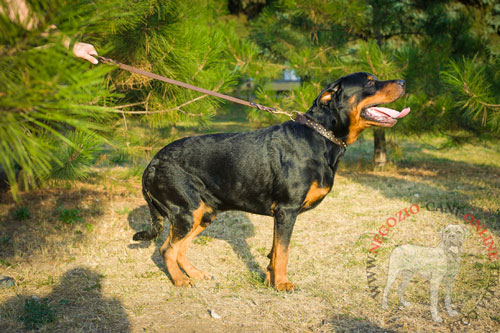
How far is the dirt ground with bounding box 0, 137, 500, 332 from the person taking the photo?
2.71 meters


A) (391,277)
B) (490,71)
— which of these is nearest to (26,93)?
(391,277)

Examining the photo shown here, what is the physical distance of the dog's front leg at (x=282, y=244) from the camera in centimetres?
311

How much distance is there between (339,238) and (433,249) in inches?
55.2

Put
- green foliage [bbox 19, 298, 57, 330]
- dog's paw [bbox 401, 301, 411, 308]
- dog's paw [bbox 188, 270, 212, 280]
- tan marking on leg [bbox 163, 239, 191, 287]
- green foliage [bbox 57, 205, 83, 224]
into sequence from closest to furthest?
green foliage [bbox 19, 298, 57, 330], dog's paw [bbox 401, 301, 411, 308], tan marking on leg [bbox 163, 239, 191, 287], dog's paw [bbox 188, 270, 212, 280], green foliage [bbox 57, 205, 83, 224]

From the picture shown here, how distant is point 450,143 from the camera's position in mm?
7480

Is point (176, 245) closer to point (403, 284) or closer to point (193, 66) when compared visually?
point (403, 284)

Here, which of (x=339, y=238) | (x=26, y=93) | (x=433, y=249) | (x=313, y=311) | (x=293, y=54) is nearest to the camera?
(x=26, y=93)

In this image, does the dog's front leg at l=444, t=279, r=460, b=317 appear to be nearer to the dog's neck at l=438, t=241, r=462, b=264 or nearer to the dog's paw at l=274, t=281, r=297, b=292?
the dog's neck at l=438, t=241, r=462, b=264

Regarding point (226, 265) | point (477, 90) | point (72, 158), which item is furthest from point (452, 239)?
point (72, 158)

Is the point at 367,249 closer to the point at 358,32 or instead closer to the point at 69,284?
the point at 69,284

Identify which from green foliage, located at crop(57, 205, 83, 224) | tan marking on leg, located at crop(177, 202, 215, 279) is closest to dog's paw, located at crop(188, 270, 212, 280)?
tan marking on leg, located at crop(177, 202, 215, 279)

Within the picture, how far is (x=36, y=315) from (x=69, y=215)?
7.94 ft

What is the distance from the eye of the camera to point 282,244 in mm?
3113

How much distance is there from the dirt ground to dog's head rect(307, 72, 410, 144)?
134 centimetres
